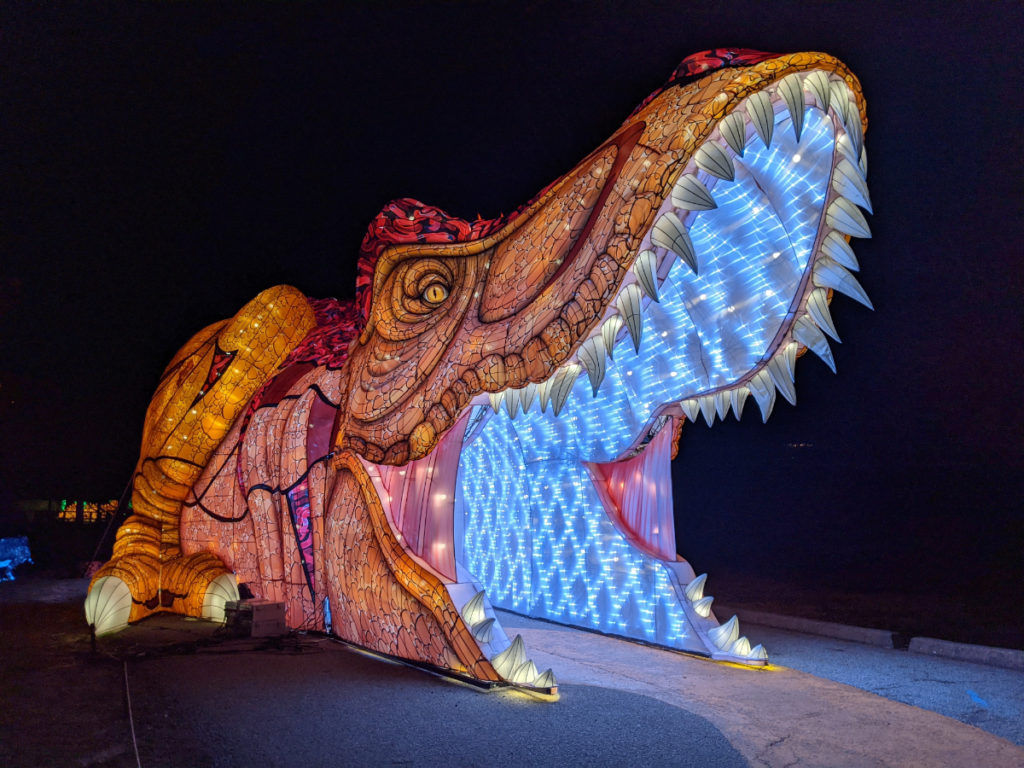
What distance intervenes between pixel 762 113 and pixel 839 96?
44 cm

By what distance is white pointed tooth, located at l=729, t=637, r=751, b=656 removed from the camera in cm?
508

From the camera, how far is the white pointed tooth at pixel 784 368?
4105 mm

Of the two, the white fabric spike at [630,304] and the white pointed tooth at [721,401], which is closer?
the white fabric spike at [630,304]

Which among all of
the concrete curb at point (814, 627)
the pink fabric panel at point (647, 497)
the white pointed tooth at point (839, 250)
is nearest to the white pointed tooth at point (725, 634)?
the pink fabric panel at point (647, 497)

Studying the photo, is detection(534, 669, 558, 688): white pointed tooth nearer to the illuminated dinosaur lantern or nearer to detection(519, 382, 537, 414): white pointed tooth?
the illuminated dinosaur lantern

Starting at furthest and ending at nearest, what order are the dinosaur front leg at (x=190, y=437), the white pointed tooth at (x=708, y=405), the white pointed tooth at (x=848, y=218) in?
the dinosaur front leg at (x=190, y=437) < the white pointed tooth at (x=708, y=405) < the white pointed tooth at (x=848, y=218)

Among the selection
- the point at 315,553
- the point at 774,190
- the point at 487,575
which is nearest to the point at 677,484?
the point at 487,575

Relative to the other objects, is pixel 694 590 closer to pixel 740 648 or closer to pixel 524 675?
pixel 740 648

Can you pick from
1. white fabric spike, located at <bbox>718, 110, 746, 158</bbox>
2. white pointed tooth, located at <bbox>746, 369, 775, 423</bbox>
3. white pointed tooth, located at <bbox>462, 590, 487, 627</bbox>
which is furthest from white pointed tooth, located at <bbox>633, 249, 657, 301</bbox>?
white pointed tooth, located at <bbox>462, 590, 487, 627</bbox>

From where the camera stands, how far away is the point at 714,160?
9.59 ft

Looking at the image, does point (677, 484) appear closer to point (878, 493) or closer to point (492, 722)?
point (878, 493)

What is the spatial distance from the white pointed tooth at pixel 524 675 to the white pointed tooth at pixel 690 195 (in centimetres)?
253

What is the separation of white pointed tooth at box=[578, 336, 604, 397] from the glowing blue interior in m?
0.63

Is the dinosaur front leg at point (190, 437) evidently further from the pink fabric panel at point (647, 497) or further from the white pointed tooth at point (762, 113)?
the white pointed tooth at point (762, 113)
